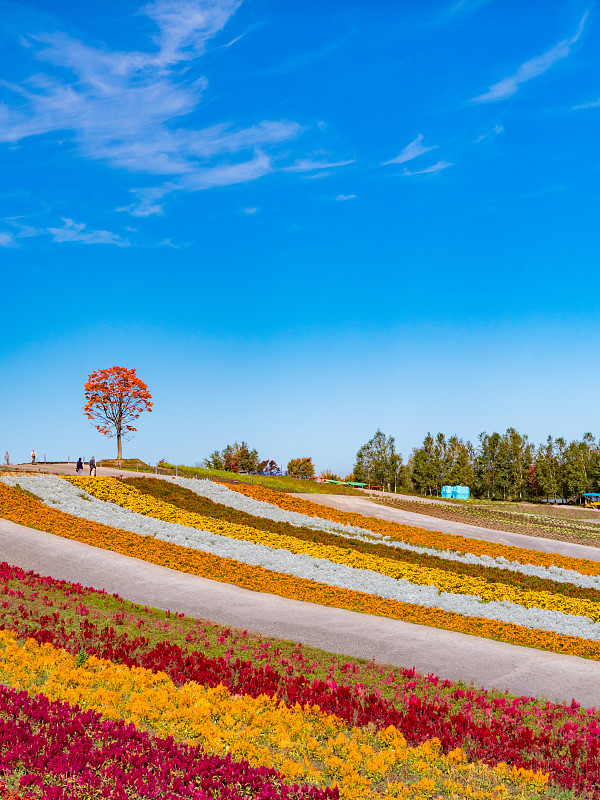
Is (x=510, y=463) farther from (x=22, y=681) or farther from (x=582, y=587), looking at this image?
(x=22, y=681)

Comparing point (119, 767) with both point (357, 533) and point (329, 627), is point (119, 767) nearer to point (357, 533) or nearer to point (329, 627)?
point (329, 627)

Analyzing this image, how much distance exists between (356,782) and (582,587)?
15.8 meters

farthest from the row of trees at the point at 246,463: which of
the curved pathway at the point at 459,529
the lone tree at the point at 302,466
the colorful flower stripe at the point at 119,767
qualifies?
the colorful flower stripe at the point at 119,767

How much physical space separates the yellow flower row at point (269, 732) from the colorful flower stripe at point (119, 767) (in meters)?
0.33

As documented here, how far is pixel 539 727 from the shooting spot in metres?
7.62

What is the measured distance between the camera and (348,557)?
66.9 feet

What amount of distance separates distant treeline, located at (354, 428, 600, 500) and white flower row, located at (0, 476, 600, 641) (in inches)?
1959

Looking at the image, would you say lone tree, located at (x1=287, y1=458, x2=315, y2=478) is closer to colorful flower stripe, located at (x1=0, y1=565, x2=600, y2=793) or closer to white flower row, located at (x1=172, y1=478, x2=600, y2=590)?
white flower row, located at (x1=172, y1=478, x2=600, y2=590)

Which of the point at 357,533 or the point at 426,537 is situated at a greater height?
the point at 357,533

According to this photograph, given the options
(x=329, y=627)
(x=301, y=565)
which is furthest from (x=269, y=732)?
(x=301, y=565)

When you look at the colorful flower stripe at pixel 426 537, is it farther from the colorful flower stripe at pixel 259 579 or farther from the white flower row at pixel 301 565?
the colorful flower stripe at pixel 259 579

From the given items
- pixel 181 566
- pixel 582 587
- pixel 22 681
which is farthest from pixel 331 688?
pixel 582 587

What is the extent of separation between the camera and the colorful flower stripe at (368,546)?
18.8 meters

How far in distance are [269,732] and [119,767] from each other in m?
1.98
